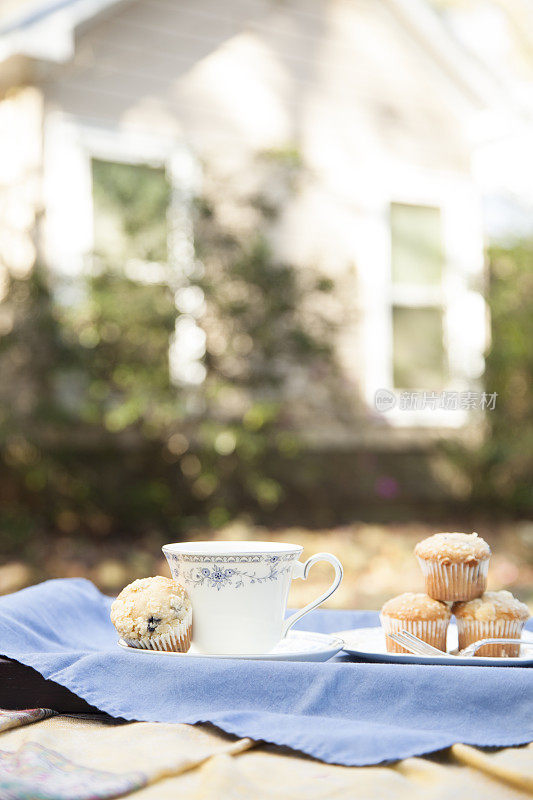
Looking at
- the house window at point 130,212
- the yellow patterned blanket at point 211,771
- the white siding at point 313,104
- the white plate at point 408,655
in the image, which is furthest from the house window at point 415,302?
the yellow patterned blanket at point 211,771

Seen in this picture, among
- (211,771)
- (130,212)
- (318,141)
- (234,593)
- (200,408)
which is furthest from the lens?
(318,141)

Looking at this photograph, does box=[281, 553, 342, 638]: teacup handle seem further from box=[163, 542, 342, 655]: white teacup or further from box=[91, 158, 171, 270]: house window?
box=[91, 158, 171, 270]: house window

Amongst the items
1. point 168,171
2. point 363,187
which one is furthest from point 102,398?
point 363,187

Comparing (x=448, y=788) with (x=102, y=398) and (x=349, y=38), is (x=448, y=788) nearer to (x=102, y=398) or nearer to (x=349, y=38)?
(x=102, y=398)

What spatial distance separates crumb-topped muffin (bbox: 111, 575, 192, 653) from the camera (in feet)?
4.76

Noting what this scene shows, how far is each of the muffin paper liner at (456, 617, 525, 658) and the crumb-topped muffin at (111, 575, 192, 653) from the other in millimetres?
453

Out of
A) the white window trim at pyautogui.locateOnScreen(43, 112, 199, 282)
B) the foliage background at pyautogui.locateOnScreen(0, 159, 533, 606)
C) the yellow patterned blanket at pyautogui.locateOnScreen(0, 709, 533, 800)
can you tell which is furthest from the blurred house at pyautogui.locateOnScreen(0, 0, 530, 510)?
the yellow patterned blanket at pyautogui.locateOnScreen(0, 709, 533, 800)

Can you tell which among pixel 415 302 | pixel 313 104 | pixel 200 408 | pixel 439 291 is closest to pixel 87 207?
pixel 200 408

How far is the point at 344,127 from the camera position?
29.6ft

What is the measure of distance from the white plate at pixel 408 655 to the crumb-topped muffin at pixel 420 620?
4cm

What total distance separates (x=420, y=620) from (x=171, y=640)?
40 centimetres

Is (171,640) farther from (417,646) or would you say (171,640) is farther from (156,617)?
(417,646)

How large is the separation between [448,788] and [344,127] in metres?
8.48

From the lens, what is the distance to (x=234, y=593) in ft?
4.78
